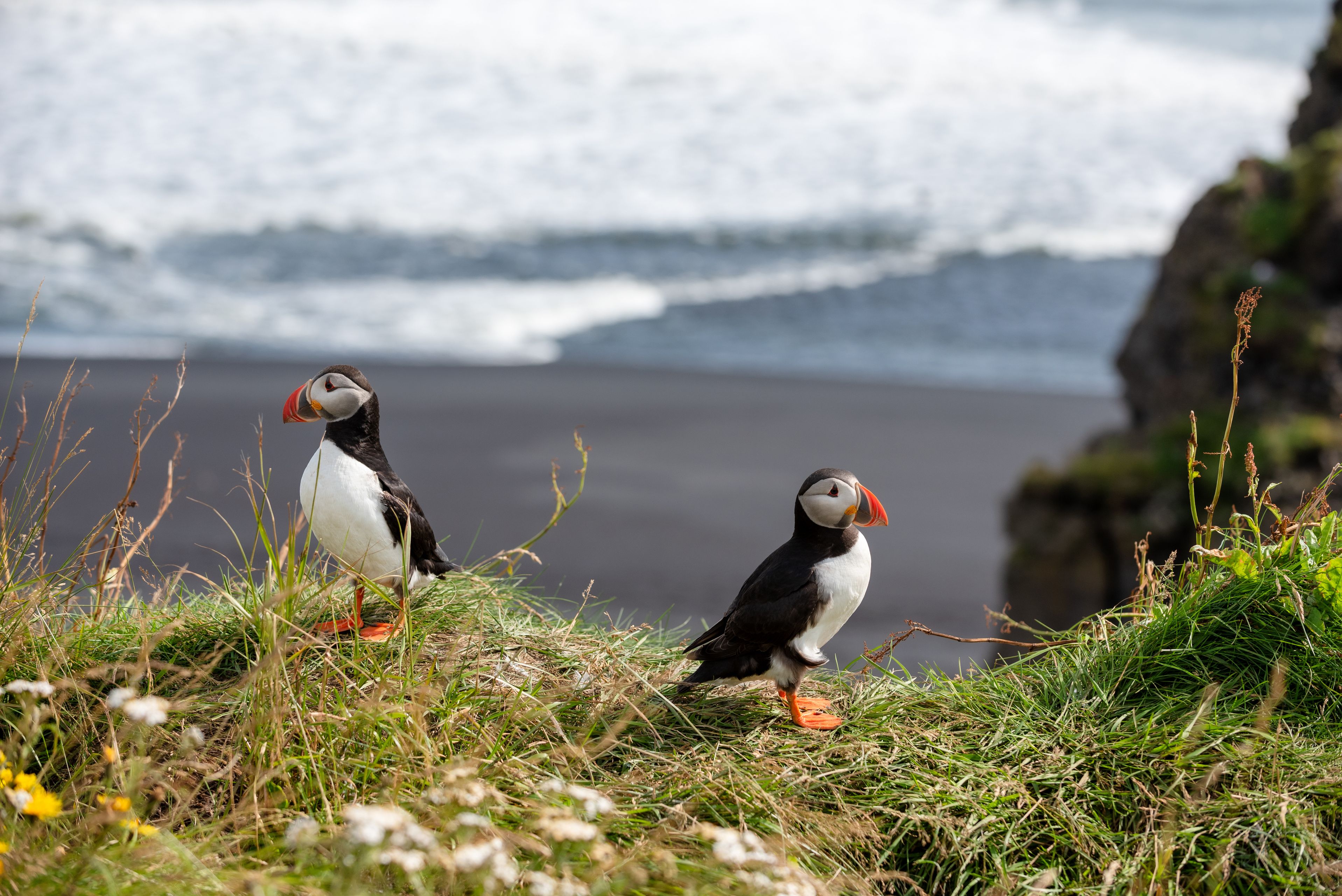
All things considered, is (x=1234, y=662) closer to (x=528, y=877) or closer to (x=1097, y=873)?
(x=1097, y=873)

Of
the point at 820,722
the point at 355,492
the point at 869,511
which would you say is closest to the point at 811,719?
the point at 820,722

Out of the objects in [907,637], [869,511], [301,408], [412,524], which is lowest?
[907,637]

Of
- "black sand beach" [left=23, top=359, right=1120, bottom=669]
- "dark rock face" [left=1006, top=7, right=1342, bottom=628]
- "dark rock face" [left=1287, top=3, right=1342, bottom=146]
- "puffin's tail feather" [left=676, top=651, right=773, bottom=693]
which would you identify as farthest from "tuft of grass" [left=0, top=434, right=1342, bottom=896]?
"dark rock face" [left=1287, top=3, right=1342, bottom=146]

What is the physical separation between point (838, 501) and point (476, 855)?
136 centimetres

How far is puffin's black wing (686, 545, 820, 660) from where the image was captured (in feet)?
8.98

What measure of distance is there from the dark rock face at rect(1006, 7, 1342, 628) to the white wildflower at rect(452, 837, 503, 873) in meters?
5.59

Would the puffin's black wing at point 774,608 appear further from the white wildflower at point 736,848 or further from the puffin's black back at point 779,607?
the white wildflower at point 736,848

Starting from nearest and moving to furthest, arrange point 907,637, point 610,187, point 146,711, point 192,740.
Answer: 1. point 146,711
2. point 192,740
3. point 907,637
4. point 610,187

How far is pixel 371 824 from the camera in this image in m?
1.69

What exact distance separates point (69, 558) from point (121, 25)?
1761cm

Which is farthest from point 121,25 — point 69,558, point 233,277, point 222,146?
point 69,558

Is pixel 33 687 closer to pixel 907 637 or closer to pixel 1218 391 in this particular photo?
pixel 907 637

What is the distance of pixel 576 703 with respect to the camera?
9.44ft

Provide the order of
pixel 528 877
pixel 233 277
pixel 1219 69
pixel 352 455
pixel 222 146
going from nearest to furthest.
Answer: pixel 528 877, pixel 352 455, pixel 233 277, pixel 222 146, pixel 1219 69
